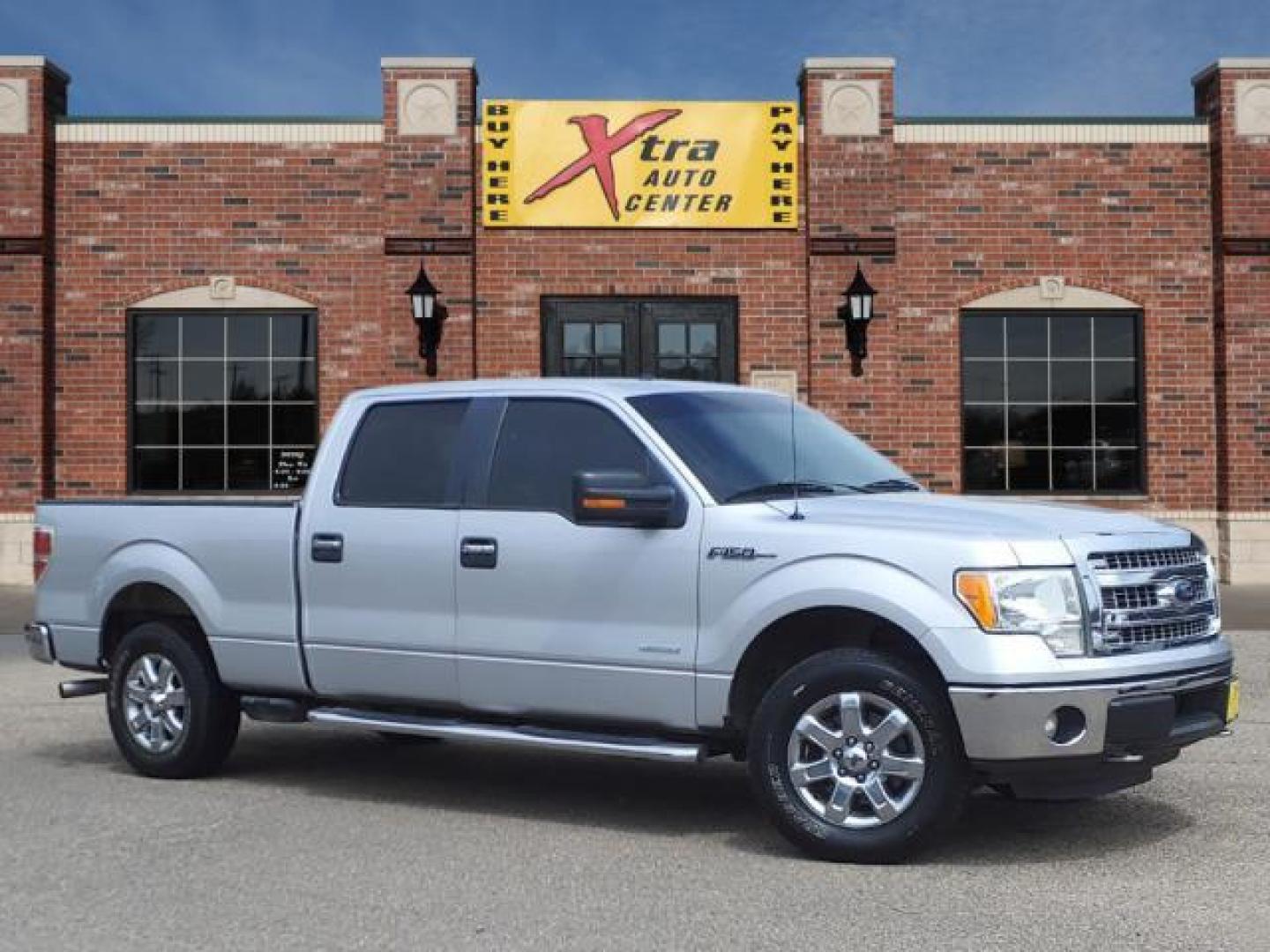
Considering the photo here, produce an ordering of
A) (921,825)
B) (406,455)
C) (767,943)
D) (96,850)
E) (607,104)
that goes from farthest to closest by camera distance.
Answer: (607,104) < (406,455) < (96,850) < (921,825) < (767,943)

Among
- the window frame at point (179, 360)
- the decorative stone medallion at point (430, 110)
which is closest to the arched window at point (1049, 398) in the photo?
the decorative stone medallion at point (430, 110)

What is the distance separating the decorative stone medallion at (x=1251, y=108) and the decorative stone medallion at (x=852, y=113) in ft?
14.1

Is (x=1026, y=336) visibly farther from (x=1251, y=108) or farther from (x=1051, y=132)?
(x=1251, y=108)

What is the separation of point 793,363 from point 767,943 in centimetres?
1487

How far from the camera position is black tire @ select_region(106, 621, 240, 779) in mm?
7840

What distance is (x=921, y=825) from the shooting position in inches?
230

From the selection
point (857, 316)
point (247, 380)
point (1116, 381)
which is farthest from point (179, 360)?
point (1116, 381)

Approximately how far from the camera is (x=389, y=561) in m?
7.22

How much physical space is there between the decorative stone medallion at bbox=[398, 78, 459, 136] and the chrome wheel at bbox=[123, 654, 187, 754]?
480 inches

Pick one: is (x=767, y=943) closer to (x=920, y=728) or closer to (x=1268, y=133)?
(x=920, y=728)

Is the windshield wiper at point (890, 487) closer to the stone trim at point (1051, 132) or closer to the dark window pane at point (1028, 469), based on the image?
the dark window pane at point (1028, 469)

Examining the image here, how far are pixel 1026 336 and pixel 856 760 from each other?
14488 mm

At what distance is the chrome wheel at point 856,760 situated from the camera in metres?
5.93

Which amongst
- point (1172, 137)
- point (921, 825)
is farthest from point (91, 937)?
point (1172, 137)
